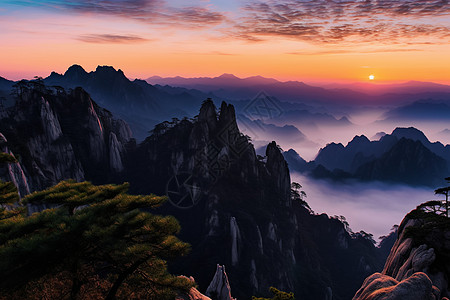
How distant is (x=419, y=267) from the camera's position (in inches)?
818

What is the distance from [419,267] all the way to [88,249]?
24492mm

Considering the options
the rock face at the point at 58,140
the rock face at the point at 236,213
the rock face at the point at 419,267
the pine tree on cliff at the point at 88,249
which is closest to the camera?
the pine tree on cliff at the point at 88,249

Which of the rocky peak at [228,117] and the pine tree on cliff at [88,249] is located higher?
the rocky peak at [228,117]

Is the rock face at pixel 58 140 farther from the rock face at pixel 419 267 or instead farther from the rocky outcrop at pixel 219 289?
the rock face at pixel 419 267

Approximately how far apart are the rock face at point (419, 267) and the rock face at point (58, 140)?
47998 mm

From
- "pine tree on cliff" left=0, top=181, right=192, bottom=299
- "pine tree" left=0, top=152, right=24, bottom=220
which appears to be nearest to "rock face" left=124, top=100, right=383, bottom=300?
"pine tree" left=0, top=152, right=24, bottom=220

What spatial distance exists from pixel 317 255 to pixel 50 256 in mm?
97191

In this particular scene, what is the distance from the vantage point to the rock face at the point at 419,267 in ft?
49.5

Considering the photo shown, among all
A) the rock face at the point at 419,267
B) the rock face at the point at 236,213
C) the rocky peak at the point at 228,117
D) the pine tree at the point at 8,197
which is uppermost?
the rocky peak at the point at 228,117

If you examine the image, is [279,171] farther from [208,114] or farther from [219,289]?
[219,289]

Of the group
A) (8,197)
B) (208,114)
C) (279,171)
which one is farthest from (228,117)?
(8,197)

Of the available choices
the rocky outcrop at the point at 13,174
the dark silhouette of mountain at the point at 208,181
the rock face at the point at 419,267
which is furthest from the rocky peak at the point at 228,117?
the rock face at the point at 419,267

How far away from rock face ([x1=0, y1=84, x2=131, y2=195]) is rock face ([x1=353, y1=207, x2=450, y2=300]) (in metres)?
48.0

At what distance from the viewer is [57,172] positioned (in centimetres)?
6225
